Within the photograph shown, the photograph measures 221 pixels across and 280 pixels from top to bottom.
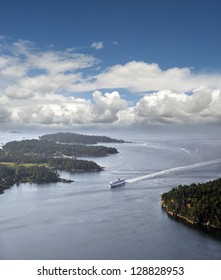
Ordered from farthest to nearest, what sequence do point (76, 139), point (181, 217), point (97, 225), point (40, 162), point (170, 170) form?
point (76, 139), point (40, 162), point (170, 170), point (181, 217), point (97, 225)

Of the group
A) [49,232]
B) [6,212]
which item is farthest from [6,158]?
[49,232]

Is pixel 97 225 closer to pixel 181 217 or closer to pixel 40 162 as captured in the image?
pixel 181 217

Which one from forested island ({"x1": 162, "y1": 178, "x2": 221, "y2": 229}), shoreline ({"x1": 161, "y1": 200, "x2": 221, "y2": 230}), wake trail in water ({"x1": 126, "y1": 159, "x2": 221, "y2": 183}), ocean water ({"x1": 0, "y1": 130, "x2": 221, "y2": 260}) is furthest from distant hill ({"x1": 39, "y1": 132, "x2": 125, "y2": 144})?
shoreline ({"x1": 161, "y1": 200, "x2": 221, "y2": 230})

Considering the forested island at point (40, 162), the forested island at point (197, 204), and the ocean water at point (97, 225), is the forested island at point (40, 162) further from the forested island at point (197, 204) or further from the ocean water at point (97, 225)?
the forested island at point (197, 204)

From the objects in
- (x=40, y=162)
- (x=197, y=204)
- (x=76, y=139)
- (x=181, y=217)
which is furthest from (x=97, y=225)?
(x=76, y=139)

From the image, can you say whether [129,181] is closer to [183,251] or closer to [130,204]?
[130,204]
